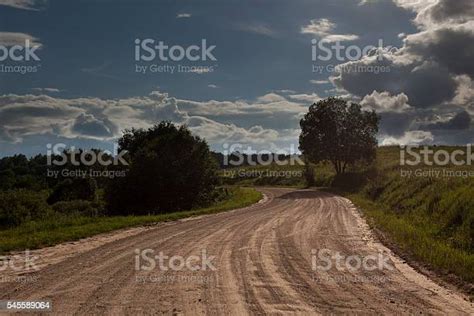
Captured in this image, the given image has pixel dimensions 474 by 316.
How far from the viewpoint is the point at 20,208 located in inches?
1088

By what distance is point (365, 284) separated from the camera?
1027 cm

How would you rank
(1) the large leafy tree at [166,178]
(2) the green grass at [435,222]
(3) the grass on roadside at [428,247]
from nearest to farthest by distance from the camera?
(3) the grass on roadside at [428,247], (2) the green grass at [435,222], (1) the large leafy tree at [166,178]

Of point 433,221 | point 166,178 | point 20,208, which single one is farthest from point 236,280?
point 166,178

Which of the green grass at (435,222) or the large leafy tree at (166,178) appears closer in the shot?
the green grass at (435,222)

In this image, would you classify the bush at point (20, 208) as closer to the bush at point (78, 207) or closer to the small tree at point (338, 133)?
the bush at point (78, 207)

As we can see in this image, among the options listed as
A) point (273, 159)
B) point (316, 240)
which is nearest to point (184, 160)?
point (316, 240)

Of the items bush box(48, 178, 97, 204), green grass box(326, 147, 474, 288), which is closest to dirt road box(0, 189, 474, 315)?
green grass box(326, 147, 474, 288)

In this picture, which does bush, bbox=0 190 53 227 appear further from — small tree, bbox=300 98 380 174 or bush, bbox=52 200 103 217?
small tree, bbox=300 98 380 174

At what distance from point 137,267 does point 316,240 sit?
6965 millimetres

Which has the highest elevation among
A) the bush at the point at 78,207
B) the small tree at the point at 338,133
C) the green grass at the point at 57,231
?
the small tree at the point at 338,133

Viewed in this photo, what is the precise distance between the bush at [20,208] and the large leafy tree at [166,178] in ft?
28.4

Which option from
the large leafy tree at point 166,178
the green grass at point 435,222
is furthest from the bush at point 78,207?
the green grass at point 435,222

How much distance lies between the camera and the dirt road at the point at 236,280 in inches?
341

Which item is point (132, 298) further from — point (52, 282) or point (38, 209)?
point (38, 209)
